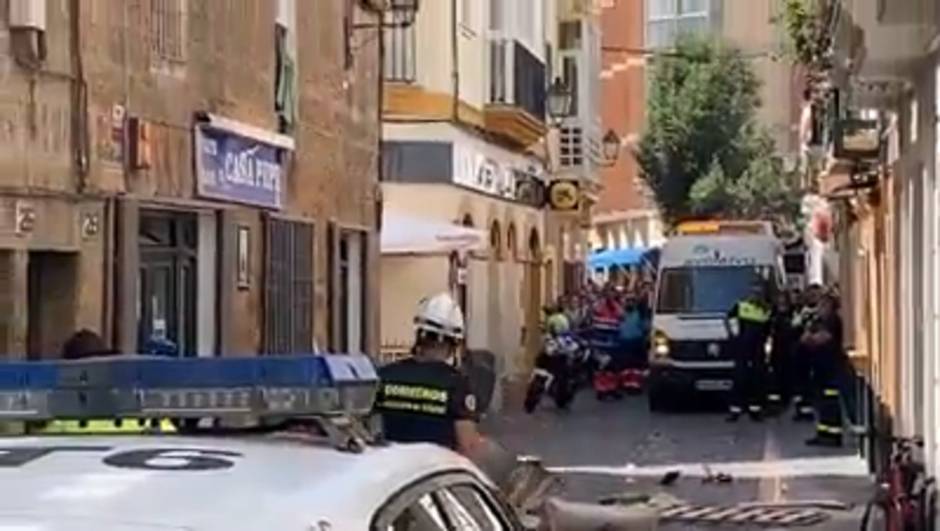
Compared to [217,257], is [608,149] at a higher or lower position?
higher

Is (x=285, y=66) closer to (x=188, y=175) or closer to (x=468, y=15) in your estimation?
(x=188, y=175)

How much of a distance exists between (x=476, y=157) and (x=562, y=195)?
343 inches

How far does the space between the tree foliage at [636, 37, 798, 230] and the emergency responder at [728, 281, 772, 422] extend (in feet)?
90.6

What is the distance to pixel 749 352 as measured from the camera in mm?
30547

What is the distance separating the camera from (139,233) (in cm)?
1589

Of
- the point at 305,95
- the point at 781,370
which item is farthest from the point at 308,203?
the point at 781,370

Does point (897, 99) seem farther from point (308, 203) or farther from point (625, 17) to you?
point (625, 17)

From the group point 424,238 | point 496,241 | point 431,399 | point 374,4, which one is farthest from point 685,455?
point 431,399

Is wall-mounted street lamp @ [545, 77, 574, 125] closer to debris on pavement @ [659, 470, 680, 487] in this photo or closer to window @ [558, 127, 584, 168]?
window @ [558, 127, 584, 168]

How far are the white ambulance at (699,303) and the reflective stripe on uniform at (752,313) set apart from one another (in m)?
0.44

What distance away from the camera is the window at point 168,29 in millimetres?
15961

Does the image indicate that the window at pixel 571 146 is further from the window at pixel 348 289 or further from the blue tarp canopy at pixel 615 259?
the window at pixel 348 289

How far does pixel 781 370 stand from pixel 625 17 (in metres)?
46.2

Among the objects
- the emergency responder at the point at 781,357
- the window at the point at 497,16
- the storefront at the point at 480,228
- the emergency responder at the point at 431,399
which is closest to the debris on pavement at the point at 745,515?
the emergency responder at the point at 431,399
